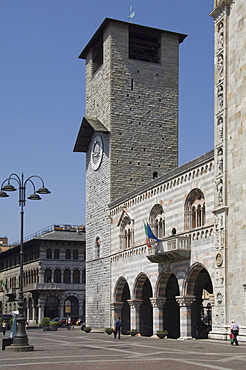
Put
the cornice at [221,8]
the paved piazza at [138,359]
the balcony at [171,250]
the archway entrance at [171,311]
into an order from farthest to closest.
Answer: the archway entrance at [171,311] < the balcony at [171,250] < the cornice at [221,8] < the paved piazza at [138,359]

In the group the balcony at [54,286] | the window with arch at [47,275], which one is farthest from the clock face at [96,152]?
the window with arch at [47,275]

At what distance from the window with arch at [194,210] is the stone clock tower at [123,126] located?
12.9m

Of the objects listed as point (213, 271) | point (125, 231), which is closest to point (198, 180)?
point (213, 271)

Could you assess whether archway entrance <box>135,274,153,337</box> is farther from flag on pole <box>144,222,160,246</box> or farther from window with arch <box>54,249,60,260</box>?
window with arch <box>54,249,60,260</box>

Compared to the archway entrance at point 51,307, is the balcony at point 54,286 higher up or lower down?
higher up

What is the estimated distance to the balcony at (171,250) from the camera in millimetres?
34250

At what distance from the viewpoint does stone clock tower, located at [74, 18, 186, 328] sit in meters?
48.1

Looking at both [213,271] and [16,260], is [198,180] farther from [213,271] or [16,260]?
[16,260]

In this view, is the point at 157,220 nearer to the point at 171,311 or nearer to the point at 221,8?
the point at 171,311

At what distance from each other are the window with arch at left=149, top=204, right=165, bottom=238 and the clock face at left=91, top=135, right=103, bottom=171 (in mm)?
11236

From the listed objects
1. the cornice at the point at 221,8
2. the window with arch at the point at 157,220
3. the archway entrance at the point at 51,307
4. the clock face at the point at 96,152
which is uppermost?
the cornice at the point at 221,8

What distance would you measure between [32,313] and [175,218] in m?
47.5

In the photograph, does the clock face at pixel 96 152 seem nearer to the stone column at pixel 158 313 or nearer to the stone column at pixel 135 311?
the stone column at pixel 135 311

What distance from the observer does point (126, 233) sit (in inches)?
1763
